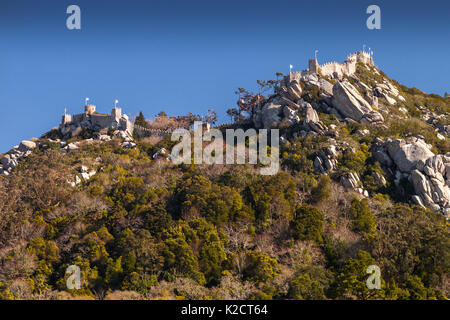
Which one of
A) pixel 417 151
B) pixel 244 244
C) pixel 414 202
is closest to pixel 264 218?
pixel 244 244

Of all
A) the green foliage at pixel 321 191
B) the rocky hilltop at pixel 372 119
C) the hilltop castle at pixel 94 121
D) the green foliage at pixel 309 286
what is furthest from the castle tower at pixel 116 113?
the green foliage at pixel 309 286

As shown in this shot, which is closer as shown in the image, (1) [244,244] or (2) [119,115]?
(1) [244,244]

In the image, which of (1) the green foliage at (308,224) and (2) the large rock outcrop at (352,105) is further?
(2) the large rock outcrop at (352,105)

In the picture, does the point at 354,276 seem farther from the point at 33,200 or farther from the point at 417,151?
the point at 33,200

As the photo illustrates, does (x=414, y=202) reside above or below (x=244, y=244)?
above

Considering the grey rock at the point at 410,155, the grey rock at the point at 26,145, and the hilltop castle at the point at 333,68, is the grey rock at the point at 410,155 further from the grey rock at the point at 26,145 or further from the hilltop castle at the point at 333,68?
the grey rock at the point at 26,145

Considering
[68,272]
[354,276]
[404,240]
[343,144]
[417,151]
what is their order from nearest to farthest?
[354,276] → [68,272] → [404,240] → [417,151] → [343,144]
